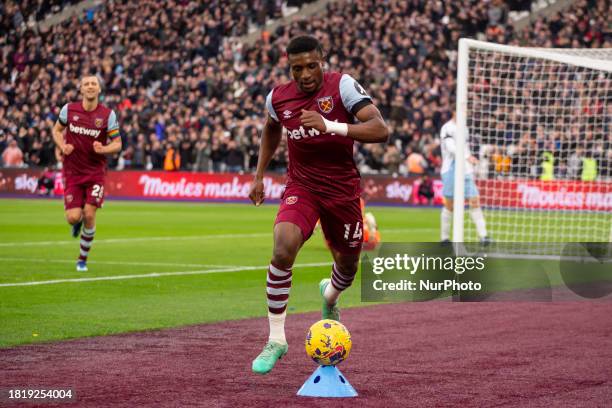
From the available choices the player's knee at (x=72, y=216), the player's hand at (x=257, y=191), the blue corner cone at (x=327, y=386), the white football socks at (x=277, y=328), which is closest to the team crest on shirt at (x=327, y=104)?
the player's hand at (x=257, y=191)

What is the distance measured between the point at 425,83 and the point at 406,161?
115 inches

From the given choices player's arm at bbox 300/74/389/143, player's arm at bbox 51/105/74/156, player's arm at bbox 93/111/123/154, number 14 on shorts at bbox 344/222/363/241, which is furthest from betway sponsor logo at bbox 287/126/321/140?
player's arm at bbox 51/105/74/156

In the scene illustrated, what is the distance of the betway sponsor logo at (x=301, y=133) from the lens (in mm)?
7746

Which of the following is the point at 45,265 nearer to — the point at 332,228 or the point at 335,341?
the point at 332,228

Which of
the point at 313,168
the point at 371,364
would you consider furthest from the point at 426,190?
the point at 371,364

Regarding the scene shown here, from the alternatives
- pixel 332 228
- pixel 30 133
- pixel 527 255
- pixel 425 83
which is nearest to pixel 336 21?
pixel 425 83

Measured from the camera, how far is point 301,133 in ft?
25.6

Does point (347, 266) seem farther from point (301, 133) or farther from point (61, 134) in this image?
point (61, 134)

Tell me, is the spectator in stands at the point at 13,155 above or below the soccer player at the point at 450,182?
below

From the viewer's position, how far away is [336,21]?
1617 inches

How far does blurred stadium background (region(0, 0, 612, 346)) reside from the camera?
30.1m

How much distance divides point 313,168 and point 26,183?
32619mm

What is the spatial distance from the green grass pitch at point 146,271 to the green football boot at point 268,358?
7.99ft

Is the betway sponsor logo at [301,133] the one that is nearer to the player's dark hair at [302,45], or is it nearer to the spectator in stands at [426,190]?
the player's dark hair at [302,45]
